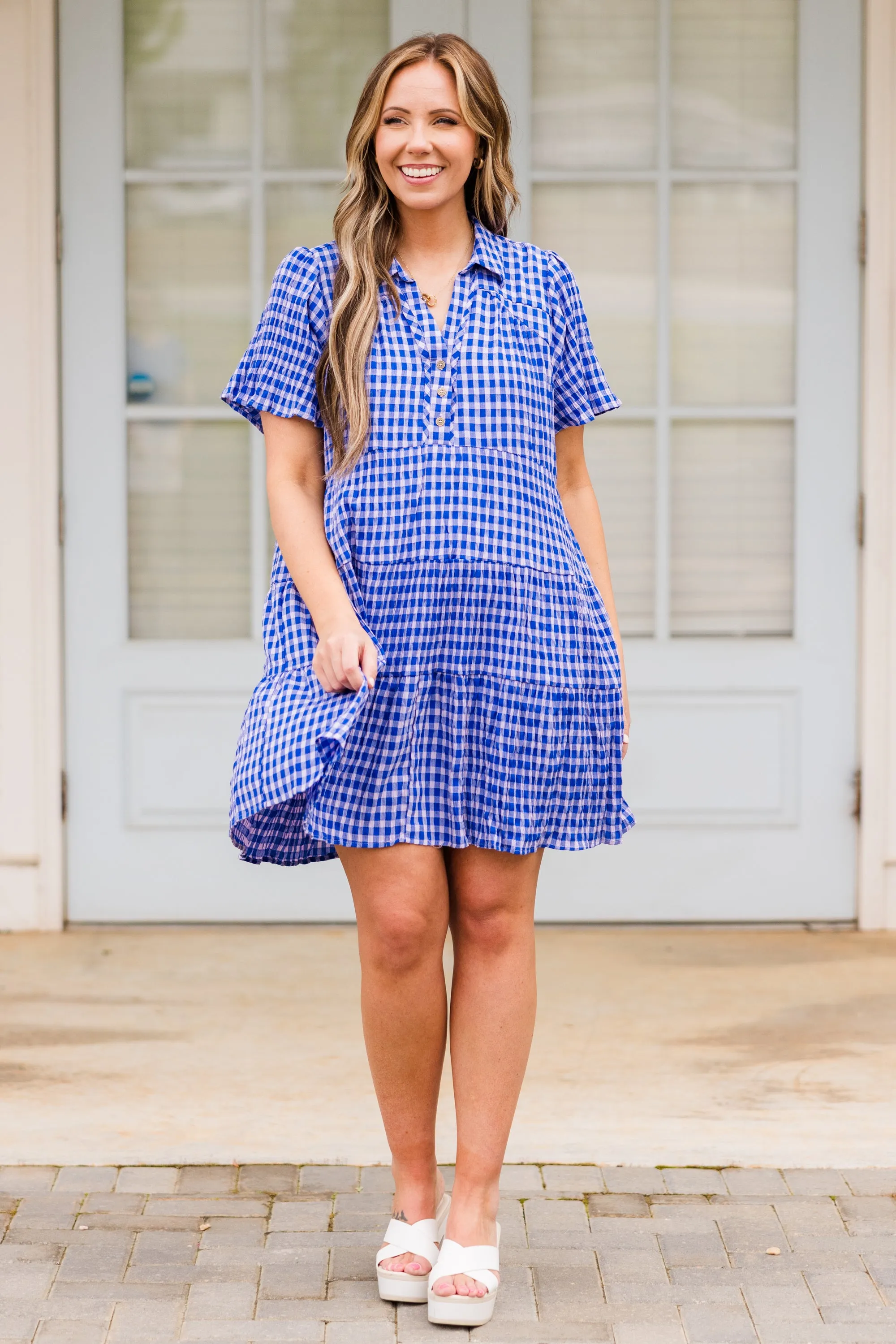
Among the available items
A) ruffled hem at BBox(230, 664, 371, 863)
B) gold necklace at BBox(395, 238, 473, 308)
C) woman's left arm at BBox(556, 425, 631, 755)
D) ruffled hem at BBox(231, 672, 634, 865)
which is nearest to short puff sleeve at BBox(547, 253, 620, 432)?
woman's left arm at BBox(556, 425, 631, 755)

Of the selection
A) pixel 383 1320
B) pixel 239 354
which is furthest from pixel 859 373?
pixel 383 1320

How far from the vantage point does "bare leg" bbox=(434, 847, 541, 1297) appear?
2.01 meters

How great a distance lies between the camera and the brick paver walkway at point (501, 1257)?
1.93m

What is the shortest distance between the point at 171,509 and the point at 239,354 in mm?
418

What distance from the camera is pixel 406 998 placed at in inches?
79.4

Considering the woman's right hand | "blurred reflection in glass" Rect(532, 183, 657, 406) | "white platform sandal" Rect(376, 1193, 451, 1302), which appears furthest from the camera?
"blurred reflection in glass" Rect(532, 183, 657, 406)

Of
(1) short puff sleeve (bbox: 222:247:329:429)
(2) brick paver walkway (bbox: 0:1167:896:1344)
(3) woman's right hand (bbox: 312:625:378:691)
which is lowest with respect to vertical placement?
(2) brick paver walkway (bbox: 0:1167:896:1344)

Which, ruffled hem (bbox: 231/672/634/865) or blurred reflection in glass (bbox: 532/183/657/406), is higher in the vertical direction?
blurred reflection in glass (bbox: 532/183/657/406)

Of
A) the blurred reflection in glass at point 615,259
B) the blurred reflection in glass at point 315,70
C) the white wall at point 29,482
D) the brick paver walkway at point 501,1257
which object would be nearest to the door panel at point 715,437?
the blurred reflection in glass at point 615,259

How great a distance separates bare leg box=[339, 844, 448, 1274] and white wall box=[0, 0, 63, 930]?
205 cm

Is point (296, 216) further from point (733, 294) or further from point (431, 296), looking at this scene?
point (431, 296)

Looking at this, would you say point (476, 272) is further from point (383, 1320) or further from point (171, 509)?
point (171, 509)

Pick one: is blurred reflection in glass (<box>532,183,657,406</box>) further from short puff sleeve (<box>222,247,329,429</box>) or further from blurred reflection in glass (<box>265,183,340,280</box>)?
short puff sleeve (<box>222,247,329,429</box>)

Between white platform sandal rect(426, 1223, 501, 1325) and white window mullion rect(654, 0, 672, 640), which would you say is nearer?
white platform sandal rect(426, 1223, 501, 1325)
